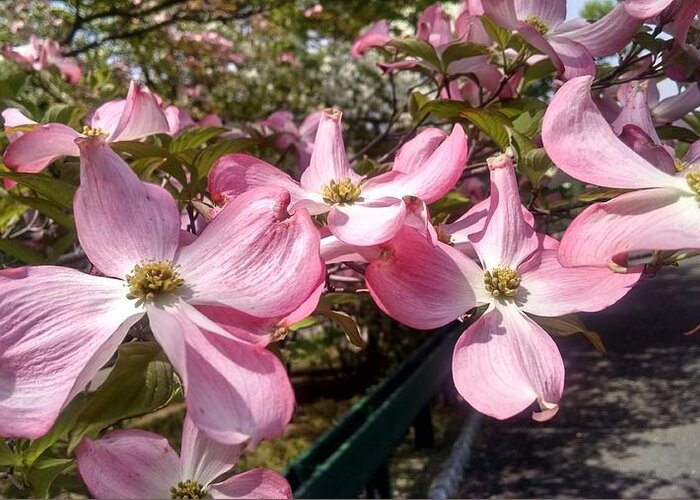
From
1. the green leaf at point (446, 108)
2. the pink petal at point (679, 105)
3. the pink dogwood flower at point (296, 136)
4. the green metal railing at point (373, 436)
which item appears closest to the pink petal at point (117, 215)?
the green leaf at point (446, 108)

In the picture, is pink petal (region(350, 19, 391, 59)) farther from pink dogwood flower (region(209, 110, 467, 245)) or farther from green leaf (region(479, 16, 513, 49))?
pink dogwood flower (region(209, 110, 467, 245))

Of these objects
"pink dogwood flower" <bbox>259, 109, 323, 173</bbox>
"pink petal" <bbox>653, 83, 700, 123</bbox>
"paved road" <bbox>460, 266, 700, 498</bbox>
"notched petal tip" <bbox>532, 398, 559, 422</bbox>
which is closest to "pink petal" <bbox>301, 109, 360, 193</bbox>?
"notched petal tip" <bbox>532, 398, 559, 422</bbox>

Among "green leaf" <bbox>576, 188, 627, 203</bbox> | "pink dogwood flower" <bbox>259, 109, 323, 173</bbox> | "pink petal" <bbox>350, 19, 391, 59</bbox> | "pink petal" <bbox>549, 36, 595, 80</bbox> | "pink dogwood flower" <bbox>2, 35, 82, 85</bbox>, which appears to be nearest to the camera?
"green leaf" <bbox>576, 188, 627, 203</bbox>

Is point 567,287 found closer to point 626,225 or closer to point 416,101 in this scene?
point 626,225

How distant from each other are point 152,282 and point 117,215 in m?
0.04

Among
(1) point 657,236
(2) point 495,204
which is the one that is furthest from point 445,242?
(1) point 657,236

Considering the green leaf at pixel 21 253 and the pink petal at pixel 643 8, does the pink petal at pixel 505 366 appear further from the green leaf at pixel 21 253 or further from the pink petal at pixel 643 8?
the green leaf at pixel 21 253

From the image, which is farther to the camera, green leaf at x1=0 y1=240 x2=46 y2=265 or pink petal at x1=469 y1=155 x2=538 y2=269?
green leaf at x1=0 y1=240 x2=46 y2=265

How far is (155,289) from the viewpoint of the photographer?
386 mm

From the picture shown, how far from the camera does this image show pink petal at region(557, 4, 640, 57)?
55 cm

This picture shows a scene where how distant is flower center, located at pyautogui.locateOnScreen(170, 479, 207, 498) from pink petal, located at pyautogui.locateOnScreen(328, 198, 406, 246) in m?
0.15

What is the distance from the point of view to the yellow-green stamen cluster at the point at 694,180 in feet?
1.33

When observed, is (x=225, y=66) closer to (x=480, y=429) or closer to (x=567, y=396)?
(x=480, y=429)

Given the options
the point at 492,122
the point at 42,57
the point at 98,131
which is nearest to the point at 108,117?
the point at 98,131
